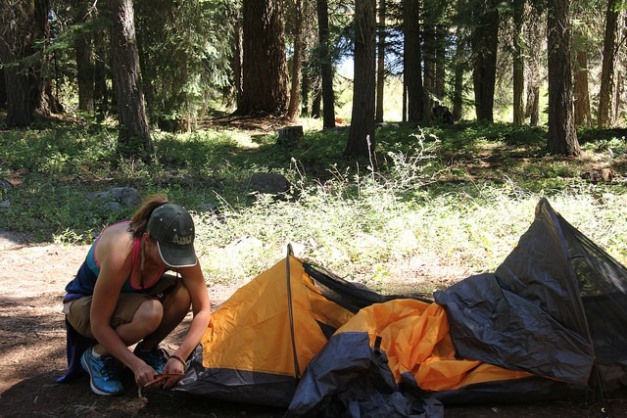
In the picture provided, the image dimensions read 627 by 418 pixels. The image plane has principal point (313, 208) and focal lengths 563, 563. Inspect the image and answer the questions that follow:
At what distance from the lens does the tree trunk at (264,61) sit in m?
15.3


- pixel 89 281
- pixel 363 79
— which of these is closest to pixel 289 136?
pixel 363 79

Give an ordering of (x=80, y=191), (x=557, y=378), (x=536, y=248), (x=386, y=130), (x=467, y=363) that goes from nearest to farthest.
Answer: (x=557, y=378)
(x=467, y=363)
(x=536, y=248)
(x=80, y=191)
(x=386, y=130)

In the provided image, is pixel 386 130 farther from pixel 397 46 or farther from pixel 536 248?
pixel 536 248

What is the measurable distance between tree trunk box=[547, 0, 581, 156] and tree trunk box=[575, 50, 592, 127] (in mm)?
4379

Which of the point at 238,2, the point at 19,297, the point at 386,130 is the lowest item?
the point at 19,297

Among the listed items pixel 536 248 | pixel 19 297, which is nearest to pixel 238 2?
pixel 19 297

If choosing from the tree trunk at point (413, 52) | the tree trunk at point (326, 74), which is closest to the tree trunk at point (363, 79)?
the tree trunk at point (326, 74)

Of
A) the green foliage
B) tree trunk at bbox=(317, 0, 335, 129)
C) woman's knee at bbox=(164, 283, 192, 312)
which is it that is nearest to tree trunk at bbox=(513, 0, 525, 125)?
tree trunk at bbox=(317, 0, 335, 129)

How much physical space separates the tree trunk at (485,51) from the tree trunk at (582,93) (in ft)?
6.97

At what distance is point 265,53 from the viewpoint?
1546cm

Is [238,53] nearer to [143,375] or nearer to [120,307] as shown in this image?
[120,307]

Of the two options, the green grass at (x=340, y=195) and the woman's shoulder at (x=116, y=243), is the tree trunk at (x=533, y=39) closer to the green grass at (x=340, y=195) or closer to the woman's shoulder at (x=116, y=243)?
the green grass at (x=340, y=195)

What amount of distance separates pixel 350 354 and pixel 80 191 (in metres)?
7.38

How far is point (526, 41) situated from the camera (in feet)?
45.0
